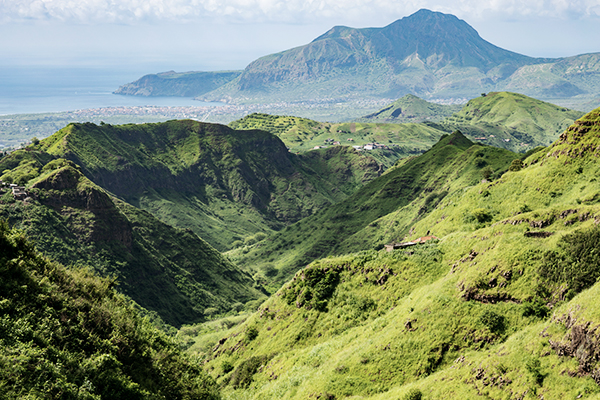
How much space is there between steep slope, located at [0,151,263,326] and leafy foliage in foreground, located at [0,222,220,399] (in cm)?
8525

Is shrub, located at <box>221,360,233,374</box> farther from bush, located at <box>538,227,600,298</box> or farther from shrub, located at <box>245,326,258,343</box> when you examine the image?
bush, located at <box>538,227,600,298</box>

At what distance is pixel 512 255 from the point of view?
1903 inches

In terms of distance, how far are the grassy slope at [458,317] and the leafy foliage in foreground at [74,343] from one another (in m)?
13.4

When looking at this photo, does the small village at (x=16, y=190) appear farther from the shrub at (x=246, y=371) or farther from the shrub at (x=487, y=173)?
the shrub at (x=487, y=173)

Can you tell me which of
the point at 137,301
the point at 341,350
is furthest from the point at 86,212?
the point at 341,350

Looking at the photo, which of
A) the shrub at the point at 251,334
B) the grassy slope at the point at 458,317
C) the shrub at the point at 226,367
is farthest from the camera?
the shrub at the point at 251,334

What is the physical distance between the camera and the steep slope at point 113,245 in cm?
14350

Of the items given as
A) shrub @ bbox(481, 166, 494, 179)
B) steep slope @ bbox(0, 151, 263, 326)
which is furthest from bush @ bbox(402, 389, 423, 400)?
steep slope @ bbox(0, 151, 263, 326)

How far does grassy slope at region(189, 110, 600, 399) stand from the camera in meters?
35.1

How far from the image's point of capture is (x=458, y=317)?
45.9 m

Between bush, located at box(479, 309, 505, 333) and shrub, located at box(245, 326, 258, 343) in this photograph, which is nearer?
bush, located at box(479, 309, 505, 333)

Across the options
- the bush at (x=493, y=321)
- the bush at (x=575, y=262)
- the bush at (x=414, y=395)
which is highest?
the bush at (x=575, y=262)

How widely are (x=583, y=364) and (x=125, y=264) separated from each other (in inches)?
5907

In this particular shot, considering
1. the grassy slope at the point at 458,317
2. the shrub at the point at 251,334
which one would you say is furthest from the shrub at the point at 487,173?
the shrub at the point at 251,334
